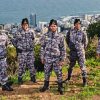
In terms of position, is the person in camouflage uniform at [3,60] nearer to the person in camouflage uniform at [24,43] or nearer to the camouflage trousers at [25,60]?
the person in camouflage uniform at [24,43]

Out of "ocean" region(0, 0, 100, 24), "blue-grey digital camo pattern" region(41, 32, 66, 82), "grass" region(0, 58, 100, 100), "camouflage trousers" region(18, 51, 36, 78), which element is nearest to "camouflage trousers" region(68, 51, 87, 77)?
"grass" region(0, 58, 100, 100)

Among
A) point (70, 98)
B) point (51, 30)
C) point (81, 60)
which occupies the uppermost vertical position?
point (51, 30)

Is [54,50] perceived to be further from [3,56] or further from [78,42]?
[3,56]

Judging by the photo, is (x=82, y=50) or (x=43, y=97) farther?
(x=82, y=50)

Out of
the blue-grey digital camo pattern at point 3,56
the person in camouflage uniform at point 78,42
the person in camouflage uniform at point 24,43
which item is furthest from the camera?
the person in camouflage uniform at point 24,43

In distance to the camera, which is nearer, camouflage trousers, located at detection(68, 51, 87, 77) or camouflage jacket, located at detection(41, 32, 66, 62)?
camouflage jacket, located at detection(41, 32, 66, 62)

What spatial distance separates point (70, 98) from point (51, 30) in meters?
1.70

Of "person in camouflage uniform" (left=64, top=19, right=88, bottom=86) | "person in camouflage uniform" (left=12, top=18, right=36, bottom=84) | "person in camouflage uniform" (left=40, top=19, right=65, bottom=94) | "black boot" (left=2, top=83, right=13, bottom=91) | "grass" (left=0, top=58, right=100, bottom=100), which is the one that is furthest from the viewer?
"person in camouflage uniform" (left=12, top=18, right=36, bottom=84)

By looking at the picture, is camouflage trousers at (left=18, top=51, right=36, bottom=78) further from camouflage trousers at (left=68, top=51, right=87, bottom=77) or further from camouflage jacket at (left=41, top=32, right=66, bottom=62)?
camouflage trousers at (left=68, top=51, right=87, bottom=77)

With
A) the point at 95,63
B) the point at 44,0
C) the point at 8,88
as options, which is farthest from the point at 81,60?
the point at 44,0

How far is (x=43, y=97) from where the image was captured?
33.9ft

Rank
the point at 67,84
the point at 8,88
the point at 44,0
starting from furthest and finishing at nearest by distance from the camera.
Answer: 1. the point at 44,0
2. the point at 67,84
3. the point at 8,88

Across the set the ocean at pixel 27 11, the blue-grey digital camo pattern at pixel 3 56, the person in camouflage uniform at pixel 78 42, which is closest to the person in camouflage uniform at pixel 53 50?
the person in camouflage uniform at pixel 78 42

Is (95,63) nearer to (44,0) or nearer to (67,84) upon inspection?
(67,84)
